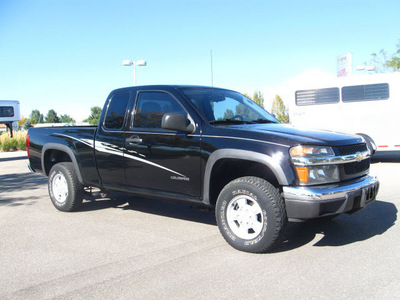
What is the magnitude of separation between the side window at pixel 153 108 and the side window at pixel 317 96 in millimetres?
10526

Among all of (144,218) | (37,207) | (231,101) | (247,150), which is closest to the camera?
(247,150)

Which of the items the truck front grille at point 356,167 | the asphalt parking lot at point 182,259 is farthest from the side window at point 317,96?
the truck front grille at point 356,167

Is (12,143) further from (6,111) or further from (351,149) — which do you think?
(351,149)

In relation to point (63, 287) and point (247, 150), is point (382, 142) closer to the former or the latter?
point (247, 150)

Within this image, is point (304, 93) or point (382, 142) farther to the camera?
point (304, 93)

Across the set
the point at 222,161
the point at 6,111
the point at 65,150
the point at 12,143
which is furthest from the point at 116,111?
the point at 6,111

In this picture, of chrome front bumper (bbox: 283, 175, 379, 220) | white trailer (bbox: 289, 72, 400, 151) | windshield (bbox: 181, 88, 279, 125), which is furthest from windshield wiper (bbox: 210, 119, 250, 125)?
white trailer (bbox: 289, 72, 400, 151)

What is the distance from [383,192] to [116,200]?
16.6 feet

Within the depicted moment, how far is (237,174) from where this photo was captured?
461 cm

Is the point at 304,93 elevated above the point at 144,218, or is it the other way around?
the point at 304,93

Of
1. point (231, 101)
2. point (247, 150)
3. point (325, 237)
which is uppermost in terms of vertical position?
point (231, 101)

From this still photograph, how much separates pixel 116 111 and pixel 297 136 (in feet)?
9.02

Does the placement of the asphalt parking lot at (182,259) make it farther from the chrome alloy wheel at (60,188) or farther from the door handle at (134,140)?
the door handle at (134,140)

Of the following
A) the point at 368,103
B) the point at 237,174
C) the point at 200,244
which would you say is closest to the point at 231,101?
the point at 237,174
